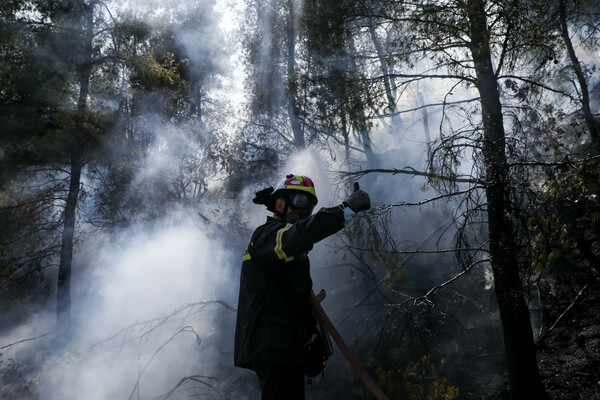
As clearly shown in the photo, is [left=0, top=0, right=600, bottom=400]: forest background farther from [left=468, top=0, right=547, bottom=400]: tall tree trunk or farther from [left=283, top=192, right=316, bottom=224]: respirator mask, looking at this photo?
[left=283, top=192, right=316, bottom=224]: respirator mask

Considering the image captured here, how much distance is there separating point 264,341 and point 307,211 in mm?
1074

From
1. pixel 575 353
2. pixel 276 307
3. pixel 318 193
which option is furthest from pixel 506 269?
pixel 318 193

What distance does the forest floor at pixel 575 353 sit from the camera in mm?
4992

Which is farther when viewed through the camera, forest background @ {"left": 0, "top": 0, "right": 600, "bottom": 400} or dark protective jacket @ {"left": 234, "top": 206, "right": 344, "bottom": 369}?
forest background @ {"left": 0, "top": 0, "right": 600, "bottom": 400}

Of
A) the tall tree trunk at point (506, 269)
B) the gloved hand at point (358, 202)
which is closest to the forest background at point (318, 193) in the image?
the tall tree trunk at point (506, 269)

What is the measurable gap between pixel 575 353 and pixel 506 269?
2.19 meters

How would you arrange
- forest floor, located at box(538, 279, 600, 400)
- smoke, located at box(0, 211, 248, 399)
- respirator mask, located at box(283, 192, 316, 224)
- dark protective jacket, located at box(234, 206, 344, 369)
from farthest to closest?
1. smoke, located at box(0, 211, 248, 399)
2. forest floor, located at box(538, 279, 600, 400)
3. respirator mask, located at box(283, 192, 316, 224)
4. dark protective jacket, located at box(234, 206, 344, 369)

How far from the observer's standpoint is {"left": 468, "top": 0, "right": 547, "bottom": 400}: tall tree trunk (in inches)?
181

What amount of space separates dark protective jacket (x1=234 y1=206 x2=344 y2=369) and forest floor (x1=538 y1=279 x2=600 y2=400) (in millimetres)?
4004

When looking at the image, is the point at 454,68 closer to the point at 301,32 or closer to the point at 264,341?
the point at 301,32

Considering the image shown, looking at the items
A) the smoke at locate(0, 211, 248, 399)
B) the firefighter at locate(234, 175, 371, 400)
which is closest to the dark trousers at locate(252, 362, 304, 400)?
the firefighter at locate(234, 175, 371, 400)

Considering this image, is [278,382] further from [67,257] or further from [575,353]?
[67,257]

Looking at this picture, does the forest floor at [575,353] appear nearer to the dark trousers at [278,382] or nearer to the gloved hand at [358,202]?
the dark trousers at [278,382]

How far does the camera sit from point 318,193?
448 inches
